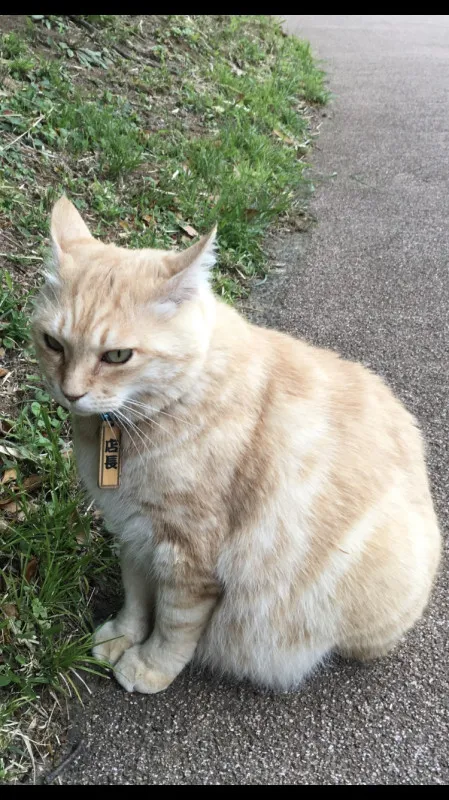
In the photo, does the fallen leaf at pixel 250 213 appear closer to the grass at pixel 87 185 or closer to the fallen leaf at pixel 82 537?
the grass at pixel 87 185

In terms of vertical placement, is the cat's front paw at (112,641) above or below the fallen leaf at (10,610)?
below

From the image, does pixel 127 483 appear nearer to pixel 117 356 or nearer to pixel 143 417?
pixel 143 417

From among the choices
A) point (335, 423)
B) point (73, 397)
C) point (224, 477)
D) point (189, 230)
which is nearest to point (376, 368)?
point (189, 230)

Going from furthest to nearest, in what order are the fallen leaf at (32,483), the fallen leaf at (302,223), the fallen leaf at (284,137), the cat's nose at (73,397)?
the fallen leaf at (284,137) → the fallen leaf at (302,223) → the fallen leaf at (32,483) → the cat's nose at (73,397)

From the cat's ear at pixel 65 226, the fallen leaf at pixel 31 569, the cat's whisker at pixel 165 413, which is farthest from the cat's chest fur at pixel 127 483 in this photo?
the cat's ear at pixel 65 226

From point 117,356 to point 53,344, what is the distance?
0.67ft

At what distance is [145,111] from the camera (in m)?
4.88

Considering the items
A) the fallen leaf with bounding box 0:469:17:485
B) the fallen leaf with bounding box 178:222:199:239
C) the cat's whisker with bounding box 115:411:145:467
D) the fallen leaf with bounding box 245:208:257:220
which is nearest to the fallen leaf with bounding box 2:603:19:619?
the fallen leaf with bounding box 0:469:17:485

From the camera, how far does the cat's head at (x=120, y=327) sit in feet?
5.22

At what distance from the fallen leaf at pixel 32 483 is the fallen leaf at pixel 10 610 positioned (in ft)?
1.57

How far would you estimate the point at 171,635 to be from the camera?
1921 mm

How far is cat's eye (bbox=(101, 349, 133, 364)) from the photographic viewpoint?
1.60 metres

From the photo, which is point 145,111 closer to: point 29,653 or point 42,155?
point 42,155

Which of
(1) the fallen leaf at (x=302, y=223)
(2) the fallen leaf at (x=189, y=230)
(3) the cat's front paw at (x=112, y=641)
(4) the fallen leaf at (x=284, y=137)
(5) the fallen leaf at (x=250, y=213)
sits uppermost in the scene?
Result: (4) the fallen leaf at (x=284, y=137)
